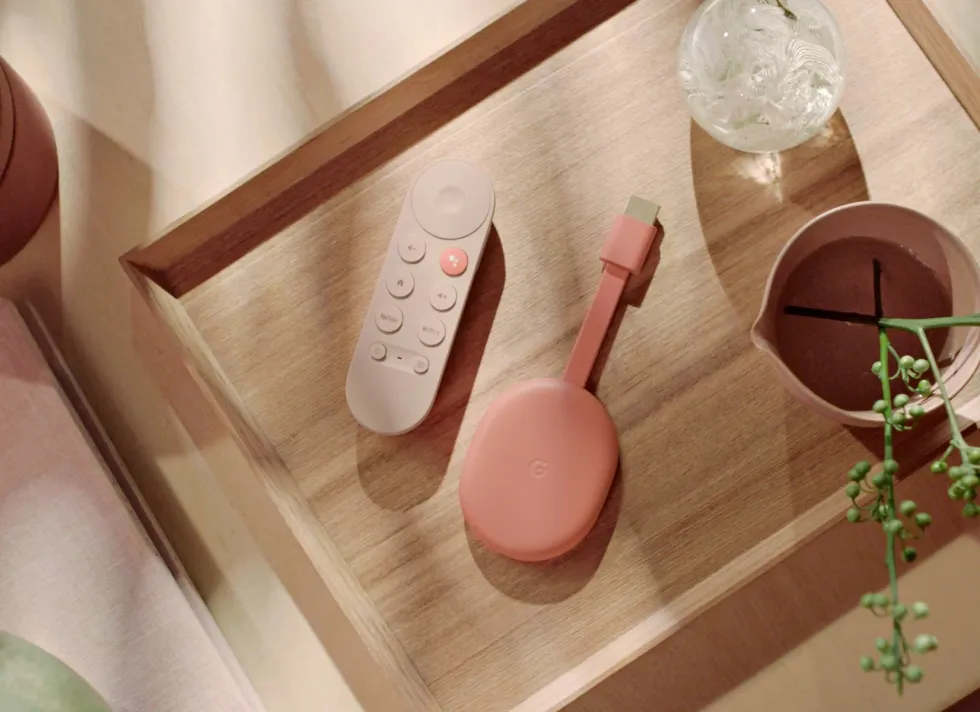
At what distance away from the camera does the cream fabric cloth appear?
0.46 m

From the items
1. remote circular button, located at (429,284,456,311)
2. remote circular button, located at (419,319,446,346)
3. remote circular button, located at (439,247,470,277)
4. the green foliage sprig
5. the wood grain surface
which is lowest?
remote circular button, located at (419,319,446,346)

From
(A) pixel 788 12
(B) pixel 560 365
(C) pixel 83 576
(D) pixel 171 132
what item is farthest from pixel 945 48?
(C) pixel 83 576

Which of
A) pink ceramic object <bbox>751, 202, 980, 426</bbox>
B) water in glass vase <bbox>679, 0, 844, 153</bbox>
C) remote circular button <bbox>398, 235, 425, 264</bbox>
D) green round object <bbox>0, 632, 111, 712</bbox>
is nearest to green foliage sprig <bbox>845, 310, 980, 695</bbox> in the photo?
pink ceramic object <bbox>751, 202, 980, 426</bbox>

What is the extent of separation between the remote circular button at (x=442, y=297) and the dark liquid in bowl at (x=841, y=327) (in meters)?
0.17

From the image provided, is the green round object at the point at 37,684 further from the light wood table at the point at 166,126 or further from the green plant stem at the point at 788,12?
the green plant stem at the point at 788,12

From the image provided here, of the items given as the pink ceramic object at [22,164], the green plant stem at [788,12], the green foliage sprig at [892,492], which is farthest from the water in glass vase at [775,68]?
the pink ceramic object at [22,164]

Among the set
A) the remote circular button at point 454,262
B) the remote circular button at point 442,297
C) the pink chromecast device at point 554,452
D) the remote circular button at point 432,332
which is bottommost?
the pink chromecast device at point 554,452

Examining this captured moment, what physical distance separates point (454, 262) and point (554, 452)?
12 centimetres

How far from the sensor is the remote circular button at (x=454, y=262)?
1.53ft

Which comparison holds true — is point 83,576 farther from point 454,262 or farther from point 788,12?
point 788,12

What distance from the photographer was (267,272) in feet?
1.61

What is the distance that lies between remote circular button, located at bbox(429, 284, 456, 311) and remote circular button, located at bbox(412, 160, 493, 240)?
0.09ft

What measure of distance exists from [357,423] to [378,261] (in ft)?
0.31

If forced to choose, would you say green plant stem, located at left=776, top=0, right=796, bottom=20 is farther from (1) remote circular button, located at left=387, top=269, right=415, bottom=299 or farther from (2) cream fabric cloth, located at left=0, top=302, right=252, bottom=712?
(2) cream fabric cloth, located at left=0, top=302, right=252, bottom=712
